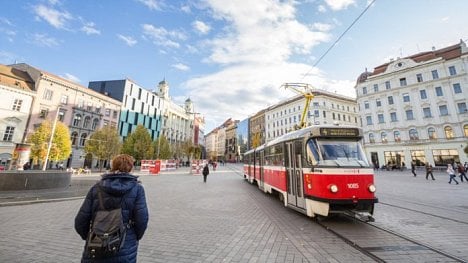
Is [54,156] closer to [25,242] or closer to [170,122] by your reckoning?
[25,242]

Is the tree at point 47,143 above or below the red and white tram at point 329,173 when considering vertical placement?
above

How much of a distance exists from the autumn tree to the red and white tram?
35356 millimetres

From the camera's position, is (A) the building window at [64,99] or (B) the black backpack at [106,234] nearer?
(B) the black backpack at [106,234]

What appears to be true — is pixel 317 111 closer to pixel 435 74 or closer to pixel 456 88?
pixel 435 74

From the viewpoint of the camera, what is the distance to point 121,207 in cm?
235

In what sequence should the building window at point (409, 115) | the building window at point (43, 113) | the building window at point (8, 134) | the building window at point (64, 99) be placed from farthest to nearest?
the building window at point (409, 115), the building window at point (64, 99), the building window at point (43, 113), the building window at point (8, 134)

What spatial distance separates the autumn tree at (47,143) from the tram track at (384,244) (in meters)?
36.9

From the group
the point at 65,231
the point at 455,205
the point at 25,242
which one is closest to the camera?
the point at 25,242

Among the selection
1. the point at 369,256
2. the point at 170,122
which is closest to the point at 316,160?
the point at 369,256

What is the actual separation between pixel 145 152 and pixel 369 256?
46.5m

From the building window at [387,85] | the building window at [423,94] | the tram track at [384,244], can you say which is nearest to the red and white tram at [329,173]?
the tram track at [384,244]

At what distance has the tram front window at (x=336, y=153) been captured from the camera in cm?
662

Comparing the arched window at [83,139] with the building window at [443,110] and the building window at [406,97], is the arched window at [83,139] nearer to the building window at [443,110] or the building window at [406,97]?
the building window at [406,97]

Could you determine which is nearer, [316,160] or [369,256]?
[369,256]
